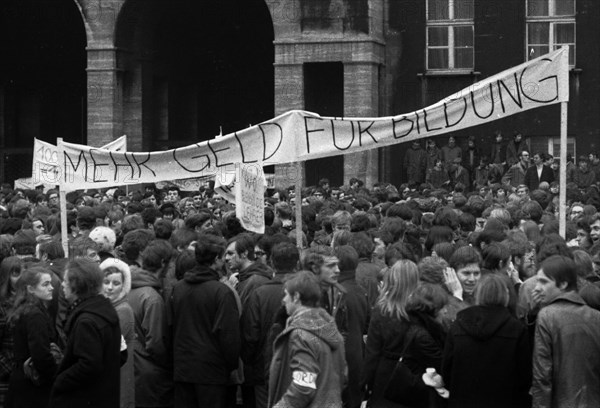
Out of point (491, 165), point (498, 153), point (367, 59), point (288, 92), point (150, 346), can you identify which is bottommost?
point (150, 346)

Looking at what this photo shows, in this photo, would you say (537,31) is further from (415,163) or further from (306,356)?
(306,356)

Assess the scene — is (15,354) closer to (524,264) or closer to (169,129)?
(524,264)

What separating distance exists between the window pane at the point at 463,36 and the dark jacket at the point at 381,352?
76.5 ft

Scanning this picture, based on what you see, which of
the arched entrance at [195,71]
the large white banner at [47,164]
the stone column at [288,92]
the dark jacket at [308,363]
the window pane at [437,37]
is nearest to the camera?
the dark jacket at [308,363]

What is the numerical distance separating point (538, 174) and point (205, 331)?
16772mm

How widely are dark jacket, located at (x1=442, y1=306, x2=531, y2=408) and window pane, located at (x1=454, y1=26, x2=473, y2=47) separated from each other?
2367 cm

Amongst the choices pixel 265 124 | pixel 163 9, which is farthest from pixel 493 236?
pixel 163 9

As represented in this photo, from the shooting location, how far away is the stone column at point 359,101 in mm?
30266

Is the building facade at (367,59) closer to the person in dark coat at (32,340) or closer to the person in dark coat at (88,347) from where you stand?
the person in dark coat at (32,340)

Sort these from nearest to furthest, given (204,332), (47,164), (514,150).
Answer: (204,332), (47,164), (514,150)

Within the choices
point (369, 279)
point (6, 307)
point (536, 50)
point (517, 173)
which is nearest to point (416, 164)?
point (517, 173)

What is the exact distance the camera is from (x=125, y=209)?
19.1 m

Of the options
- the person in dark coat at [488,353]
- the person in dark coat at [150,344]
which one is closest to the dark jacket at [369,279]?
the person in dark coat at [150,344]

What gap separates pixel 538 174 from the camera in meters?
26.0
